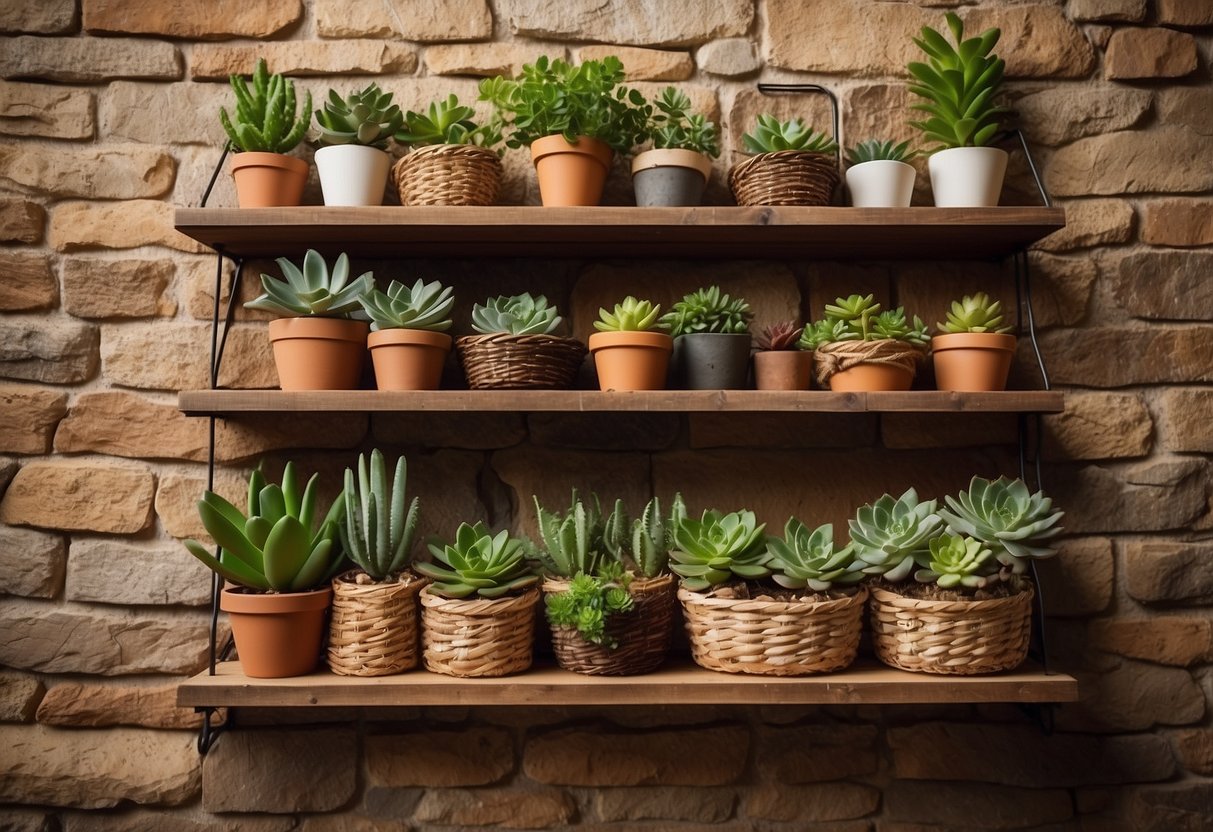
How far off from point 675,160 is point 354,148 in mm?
543

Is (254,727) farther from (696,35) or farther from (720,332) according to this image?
(696,35)

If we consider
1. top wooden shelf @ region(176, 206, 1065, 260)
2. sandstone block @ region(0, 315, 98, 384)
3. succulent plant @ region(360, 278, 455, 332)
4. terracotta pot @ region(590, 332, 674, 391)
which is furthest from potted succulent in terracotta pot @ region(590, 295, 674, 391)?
sandstone block @ region(0, 315, 98, 384)

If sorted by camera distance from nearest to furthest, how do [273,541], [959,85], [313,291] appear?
[273,541] < [313,291] < [959,85]

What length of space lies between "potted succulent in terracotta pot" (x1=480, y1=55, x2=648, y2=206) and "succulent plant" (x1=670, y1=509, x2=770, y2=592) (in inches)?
23.1

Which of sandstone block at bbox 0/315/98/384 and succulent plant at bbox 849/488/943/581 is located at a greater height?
sandstone block at bbox 0/315/98/384

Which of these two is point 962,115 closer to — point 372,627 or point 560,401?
point 560,401

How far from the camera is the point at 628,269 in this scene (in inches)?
54.8

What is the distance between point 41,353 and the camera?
1.33m

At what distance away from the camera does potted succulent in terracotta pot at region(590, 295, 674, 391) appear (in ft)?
3.88

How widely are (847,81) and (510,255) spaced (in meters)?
0.73

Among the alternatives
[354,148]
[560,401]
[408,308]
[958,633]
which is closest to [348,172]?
[354,148]

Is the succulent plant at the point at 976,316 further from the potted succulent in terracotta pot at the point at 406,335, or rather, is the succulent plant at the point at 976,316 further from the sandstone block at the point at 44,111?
the sandstone block at the point at 44,111

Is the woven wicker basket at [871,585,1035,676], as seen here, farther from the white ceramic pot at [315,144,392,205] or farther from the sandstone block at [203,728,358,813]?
the white ceramic pot at [315,144,392,205]

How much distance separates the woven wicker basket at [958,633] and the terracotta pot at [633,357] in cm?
51
